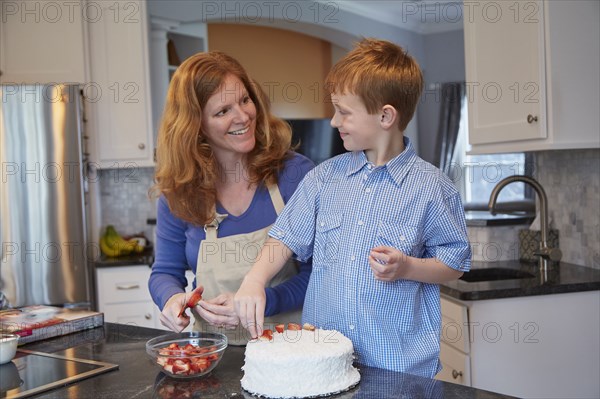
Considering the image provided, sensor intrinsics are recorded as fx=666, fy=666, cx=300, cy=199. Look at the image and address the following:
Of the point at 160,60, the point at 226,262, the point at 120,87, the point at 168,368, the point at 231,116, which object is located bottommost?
the point at 168,368

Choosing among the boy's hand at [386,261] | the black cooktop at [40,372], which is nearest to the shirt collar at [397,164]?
the boy's hand at [386,261]

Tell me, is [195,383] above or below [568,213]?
below

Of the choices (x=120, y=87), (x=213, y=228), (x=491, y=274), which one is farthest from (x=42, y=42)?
(x=491, y=274)

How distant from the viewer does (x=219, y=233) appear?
1.81 metres

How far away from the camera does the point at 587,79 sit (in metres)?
2.33

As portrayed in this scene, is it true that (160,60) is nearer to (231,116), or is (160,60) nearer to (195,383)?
(231,116)

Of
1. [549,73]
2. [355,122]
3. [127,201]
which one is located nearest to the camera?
[355,122]

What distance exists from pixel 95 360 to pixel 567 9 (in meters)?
1.90

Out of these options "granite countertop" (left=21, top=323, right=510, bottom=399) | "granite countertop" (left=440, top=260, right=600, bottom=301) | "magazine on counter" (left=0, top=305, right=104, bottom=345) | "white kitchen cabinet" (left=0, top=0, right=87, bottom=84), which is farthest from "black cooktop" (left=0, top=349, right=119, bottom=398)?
"white kitchen cabinet" (left=0, top=0, right=87, bottom=84)

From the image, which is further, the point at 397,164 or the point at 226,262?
the point at 226,262

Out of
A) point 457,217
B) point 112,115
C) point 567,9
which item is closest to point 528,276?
point 567,9

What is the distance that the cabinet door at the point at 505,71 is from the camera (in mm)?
2350

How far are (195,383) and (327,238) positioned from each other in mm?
475

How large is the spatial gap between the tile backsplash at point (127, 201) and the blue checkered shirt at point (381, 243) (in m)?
2.68
